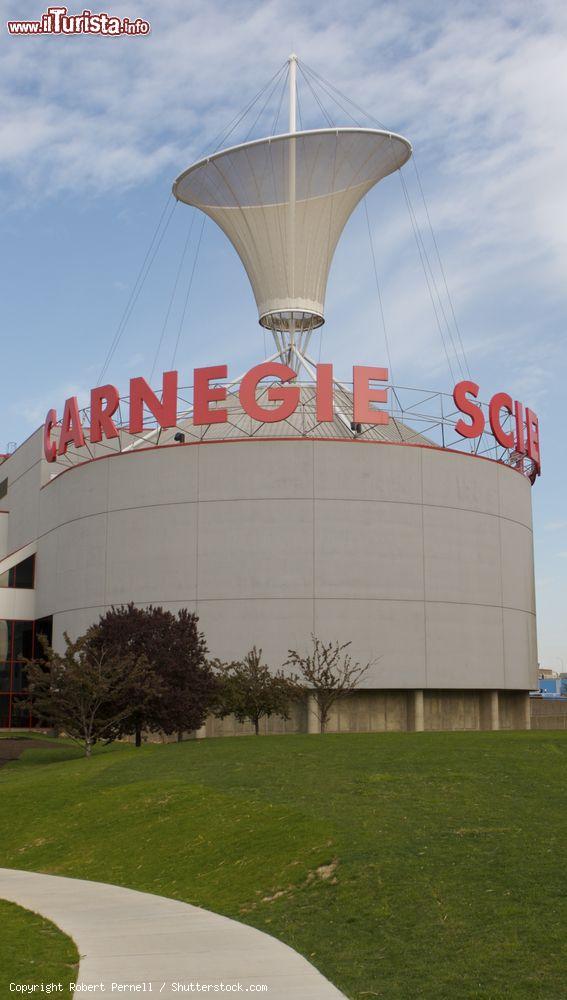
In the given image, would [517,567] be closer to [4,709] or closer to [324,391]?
[324,391]

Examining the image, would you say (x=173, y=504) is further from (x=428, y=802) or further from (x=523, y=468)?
(x=428, y=802)

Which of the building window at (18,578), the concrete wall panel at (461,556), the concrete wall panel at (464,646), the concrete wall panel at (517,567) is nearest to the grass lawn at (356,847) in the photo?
the concrete wall panel at (464,646)

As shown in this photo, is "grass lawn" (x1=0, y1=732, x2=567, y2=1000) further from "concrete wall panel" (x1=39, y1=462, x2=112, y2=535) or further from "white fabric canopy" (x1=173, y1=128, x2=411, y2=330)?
"white fabric canopy" (x1=173, y1=128, x2=411, y2=330)

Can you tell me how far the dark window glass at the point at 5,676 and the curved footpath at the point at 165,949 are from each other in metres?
49.3

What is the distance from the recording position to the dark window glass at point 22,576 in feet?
226

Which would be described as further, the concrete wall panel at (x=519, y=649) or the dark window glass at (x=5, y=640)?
the dark window glass at (x=5, y=640)

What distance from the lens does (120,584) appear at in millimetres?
58594

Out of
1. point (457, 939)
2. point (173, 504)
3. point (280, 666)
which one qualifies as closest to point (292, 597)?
point (280, 666)

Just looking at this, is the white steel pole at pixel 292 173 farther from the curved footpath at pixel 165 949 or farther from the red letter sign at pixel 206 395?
the curved footpath at pixel 165 949

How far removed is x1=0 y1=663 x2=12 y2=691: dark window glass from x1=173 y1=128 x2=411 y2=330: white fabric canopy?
26.6m

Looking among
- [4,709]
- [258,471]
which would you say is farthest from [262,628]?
[4,709]

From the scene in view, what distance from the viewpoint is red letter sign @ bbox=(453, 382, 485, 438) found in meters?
59.2

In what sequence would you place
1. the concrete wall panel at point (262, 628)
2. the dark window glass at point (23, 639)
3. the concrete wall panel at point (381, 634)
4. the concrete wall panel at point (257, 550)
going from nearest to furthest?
the concrete wall panel at point (262, 628), the concrete wall panel at point (381, 634), the concrete wall panel at point (257, 550), the dark window glass at point (23, 639)

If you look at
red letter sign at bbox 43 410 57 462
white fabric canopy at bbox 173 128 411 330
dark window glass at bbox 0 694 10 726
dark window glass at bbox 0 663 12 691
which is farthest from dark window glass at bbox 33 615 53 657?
white fabric canopy at bbox 173 128 411 330
